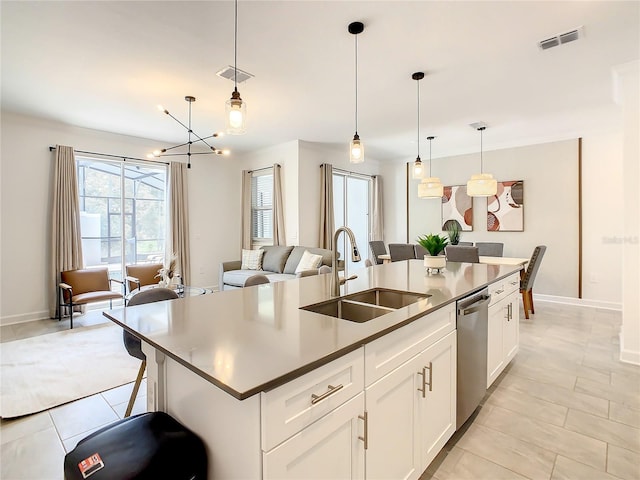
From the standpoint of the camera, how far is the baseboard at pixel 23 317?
4488 millimetres

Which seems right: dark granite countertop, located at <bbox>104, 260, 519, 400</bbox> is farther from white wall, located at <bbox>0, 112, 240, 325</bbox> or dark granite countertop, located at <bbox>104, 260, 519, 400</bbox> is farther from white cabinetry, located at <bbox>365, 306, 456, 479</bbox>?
white wall, located at <bbox>0, 112, 240, 325</bbox>

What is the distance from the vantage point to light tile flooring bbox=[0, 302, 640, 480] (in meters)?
1.79

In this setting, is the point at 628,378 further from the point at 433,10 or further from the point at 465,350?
the point at 433,10

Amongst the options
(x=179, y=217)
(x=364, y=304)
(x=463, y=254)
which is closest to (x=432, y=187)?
(x=463, y=254)

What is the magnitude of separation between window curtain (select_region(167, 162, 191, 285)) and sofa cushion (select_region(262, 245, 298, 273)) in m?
1.47

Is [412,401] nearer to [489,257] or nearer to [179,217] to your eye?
[489,257]

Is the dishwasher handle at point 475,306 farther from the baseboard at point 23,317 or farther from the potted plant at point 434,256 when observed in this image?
the baseboard at point 23,317

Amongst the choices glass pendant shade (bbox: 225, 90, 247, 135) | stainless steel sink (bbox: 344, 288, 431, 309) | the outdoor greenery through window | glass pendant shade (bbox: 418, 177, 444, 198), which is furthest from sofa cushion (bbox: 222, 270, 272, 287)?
stainless steel sink (bbox: 344, 288, 431, 309)

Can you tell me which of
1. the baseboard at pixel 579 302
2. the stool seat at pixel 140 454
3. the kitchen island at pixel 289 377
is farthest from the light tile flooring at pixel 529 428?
the baseboard at pixel 579 302

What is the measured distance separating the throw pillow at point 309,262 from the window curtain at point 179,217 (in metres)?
2.23

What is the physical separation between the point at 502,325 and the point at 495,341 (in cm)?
22

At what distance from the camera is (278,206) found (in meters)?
6.27

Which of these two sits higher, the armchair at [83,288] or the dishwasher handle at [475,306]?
the dishwasher handle at [475,306]

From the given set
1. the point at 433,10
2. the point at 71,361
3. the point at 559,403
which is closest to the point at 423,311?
the point at 559,403
